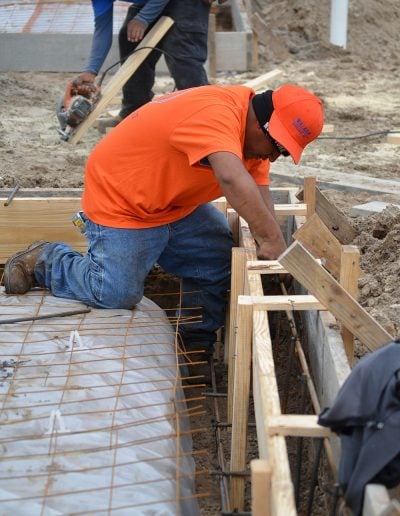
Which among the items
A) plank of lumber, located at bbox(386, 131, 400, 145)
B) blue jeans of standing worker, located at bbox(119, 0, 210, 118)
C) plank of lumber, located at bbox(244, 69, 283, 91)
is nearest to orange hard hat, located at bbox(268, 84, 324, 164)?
blue jeans of standing worker, located at bbox(119, 0, 210, 118)

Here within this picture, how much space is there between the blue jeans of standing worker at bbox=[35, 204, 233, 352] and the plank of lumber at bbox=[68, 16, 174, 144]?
9.32ft

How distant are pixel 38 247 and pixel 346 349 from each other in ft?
6.30

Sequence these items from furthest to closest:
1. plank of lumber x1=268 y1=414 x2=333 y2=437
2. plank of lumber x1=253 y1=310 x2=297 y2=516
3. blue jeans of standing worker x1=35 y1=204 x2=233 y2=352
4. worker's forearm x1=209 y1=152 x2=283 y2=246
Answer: blue jeans of standing worker x1=35 y1=204 x2=233 y2=352
worker's forearm x1=209 y1=152 x2=283 y2=246
plank of lumber x1=268 y1=414 x2=333 y2=437
plank of lumber x1=253 y1=310 x2=297 y2=516

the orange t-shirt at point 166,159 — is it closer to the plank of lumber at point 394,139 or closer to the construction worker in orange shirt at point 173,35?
the construction worker in orange shirt at point 173,35

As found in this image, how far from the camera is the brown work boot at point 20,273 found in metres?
4.20

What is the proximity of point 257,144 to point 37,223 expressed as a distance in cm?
154

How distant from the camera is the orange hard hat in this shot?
11.9ft

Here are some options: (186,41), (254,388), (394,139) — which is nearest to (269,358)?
(254,388)

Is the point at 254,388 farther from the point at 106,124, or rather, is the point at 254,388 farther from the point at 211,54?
the point at 211,54

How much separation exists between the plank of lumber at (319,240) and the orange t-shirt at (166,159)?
0.43 m

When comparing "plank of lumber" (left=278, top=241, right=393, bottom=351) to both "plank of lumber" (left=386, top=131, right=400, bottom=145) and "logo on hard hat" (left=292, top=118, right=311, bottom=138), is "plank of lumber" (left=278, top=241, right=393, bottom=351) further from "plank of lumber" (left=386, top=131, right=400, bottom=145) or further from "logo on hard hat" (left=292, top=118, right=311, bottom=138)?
"plank of lumber" (left=386, top=131, right=400, bottom=145)

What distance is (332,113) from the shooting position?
914 cm

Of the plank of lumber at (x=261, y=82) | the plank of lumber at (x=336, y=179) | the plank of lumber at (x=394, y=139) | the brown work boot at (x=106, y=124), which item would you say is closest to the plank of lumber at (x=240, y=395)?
the plank of lumber at (x=336, y=179)

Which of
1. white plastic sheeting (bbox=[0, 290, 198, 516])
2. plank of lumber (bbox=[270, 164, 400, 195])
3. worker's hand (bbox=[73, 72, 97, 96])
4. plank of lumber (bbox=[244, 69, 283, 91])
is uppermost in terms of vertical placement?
white plastic sheeting (bbox=[0, 290, 198, 516])
